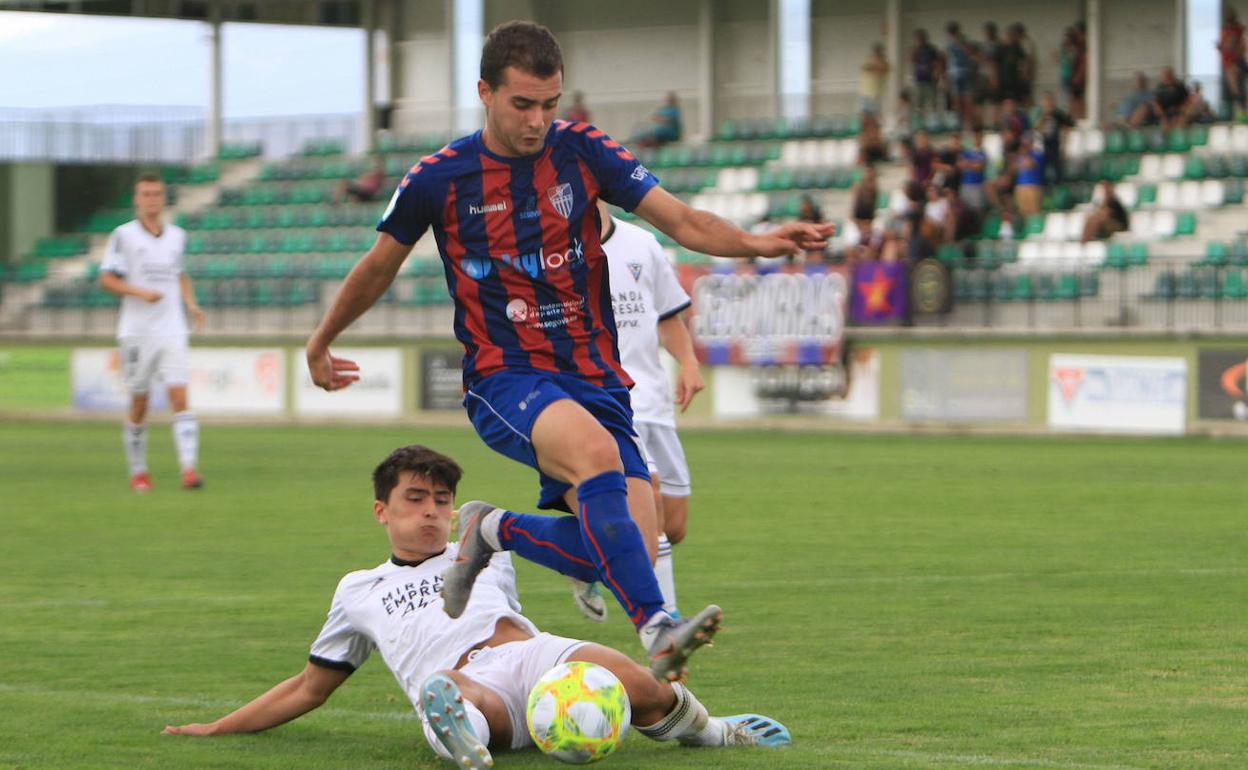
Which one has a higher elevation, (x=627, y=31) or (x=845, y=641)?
(x=627, y=31)

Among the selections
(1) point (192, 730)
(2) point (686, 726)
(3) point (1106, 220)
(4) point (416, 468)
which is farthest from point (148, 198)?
(3) point (1106, 220)

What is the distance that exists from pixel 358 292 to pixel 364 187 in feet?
96.7

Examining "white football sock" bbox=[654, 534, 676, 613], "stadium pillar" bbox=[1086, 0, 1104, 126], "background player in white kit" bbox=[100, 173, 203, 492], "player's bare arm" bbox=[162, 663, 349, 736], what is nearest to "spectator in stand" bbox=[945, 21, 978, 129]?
"stadium pillar" bbox=[1086, 0, 1104, 126]

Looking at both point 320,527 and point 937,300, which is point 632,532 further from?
point 937,300

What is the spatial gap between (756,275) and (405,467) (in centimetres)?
1995

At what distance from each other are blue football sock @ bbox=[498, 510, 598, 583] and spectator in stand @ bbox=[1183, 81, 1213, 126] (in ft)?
79.4

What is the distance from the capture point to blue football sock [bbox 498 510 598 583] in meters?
5.81

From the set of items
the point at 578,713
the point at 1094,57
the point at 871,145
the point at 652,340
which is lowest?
the point at 578,713

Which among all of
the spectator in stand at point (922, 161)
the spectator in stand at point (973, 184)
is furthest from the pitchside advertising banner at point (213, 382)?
the spectator in stand at point (973, 184)

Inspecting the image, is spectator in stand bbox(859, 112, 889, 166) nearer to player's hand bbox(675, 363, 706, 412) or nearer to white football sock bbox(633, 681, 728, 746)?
player's hand bbox(675, 363, 706, 412)

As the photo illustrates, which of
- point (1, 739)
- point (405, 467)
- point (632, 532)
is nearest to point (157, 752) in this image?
point (1, 739)

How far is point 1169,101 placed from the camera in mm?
28672

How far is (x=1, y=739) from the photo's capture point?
5934 mm

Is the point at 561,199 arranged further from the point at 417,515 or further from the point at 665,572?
the point at 665,572
